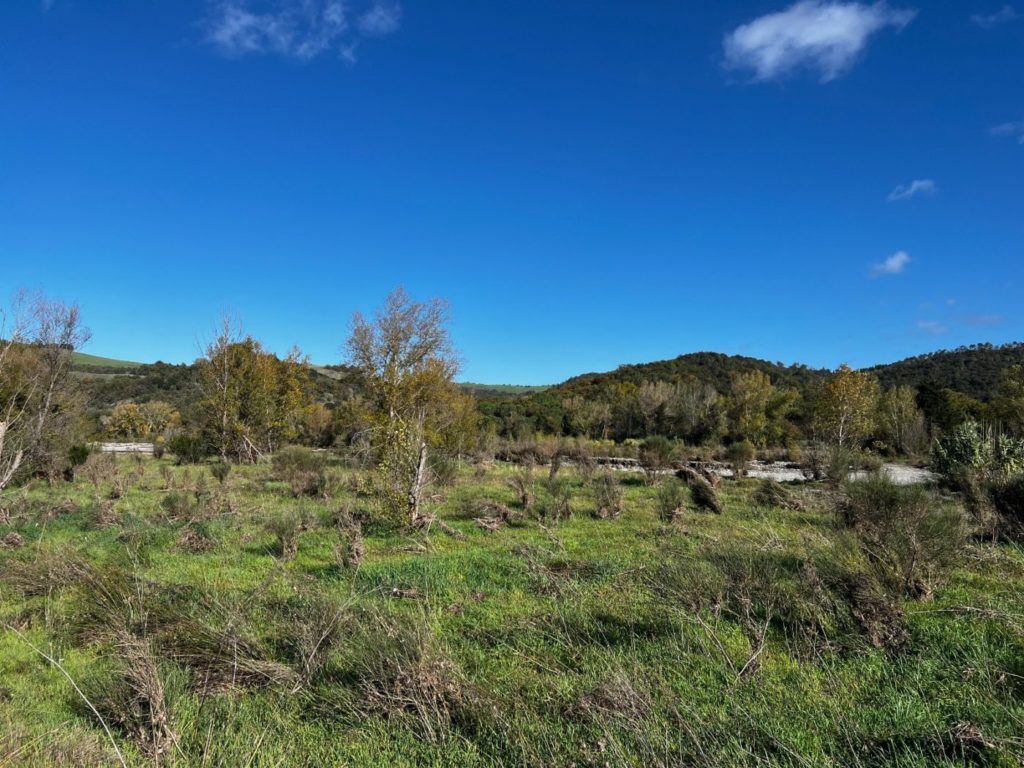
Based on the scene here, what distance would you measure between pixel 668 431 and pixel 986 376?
120 ft

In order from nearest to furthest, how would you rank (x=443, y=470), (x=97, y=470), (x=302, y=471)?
(x=443, y=470) < (x=302, y=471) < (x=97, y=470)

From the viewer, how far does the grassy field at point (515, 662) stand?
298 centimetres

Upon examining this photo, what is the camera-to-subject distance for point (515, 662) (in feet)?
14.3

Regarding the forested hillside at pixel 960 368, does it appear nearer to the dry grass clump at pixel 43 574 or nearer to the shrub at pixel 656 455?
the shrub at pixel 656 455

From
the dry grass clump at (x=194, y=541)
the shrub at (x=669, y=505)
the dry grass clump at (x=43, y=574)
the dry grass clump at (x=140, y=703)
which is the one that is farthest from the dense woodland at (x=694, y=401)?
the dry grass clump at (x=140, y=703)

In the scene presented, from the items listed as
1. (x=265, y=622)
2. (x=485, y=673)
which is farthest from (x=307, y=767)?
(x=265, y=622)

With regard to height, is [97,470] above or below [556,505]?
above

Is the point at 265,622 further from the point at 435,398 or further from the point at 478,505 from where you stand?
the point at 435,398

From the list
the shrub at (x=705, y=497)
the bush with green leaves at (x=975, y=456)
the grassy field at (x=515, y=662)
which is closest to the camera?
the grassy field at (x=515, y=662)

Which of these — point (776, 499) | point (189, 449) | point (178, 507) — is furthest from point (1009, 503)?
point (189, 449)

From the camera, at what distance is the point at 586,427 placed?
5584 cm

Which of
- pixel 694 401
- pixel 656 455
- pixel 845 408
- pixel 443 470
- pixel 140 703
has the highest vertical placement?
pixel 694 401

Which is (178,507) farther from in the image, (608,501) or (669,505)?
(669,505)

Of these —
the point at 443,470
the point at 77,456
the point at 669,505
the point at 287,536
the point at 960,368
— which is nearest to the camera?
the point at 287,536
